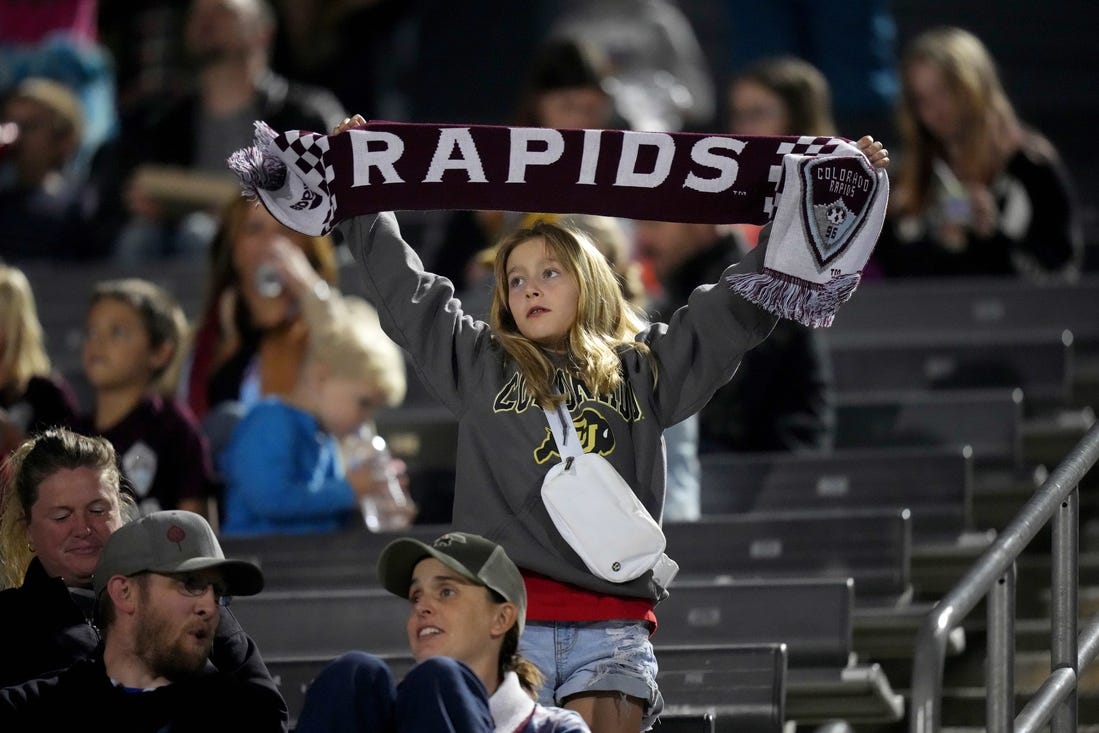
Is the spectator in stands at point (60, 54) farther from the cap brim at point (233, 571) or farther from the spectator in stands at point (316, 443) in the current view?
the cap brim at point (233, 571)

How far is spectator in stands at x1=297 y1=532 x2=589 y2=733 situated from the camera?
4.64 meters

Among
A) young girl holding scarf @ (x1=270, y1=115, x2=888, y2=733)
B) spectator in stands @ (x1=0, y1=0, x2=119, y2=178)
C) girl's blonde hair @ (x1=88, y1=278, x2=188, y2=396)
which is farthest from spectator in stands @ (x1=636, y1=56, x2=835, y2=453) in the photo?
spectator in stands @ (x1=0, y1=0, x2=119, y2=178)

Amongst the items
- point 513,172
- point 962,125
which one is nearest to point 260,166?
point 513,172

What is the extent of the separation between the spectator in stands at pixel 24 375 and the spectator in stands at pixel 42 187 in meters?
2.78

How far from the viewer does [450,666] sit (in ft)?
15.3

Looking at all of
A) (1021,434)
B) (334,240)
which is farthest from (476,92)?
(1021,434)

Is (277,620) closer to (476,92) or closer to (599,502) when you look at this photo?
(599,502)

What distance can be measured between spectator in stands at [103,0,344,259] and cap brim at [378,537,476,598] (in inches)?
196

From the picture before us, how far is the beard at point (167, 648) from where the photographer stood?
16.6 feet

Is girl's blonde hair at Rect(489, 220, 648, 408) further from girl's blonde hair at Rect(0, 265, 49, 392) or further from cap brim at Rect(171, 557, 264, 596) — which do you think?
girl's blonde hair at Rect(0, 265, 49, 392)

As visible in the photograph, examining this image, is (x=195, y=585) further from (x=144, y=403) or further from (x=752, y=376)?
(x=752, y=376)

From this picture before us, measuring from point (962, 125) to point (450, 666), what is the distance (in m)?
4.97

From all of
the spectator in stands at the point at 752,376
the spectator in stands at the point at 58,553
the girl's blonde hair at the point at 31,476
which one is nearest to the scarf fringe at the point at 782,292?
the spectator in stands at the point at 58,553

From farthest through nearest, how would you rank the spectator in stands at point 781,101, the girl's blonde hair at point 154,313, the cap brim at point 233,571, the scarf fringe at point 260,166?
the spectator in stands at point 781,101 < the girl's blonde hair at point 154,313 < the scarf fringe at point 260,166 < the cap brim at point 233,571
